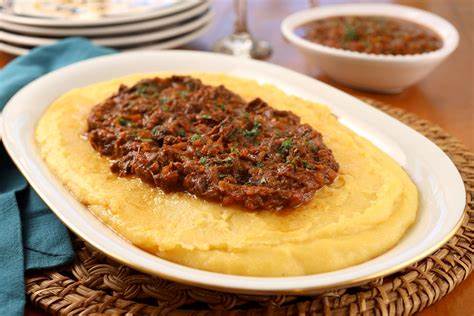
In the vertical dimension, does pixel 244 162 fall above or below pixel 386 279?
above

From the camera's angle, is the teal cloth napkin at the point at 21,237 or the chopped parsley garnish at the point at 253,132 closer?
the teal cloth napkin at the point at 21,237

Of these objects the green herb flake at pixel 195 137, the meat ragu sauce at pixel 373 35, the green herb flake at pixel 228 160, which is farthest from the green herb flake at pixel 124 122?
the meat ragu sauce at pixel 373 35

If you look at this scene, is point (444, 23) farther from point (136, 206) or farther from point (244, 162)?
point (136, 206)

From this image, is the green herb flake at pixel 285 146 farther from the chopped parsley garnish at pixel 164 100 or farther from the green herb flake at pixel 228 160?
the chopped parsley garnish at pixel 164 100

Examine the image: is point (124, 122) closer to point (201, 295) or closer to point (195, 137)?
point (195, 137)

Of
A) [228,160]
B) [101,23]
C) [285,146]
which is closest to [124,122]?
[228,160]

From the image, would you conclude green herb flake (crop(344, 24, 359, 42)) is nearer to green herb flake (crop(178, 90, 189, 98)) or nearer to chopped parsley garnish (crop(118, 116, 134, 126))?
green herb flake (crop(178, 90, 189, 98))

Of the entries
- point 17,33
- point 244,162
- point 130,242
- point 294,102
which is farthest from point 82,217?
point 17,33
